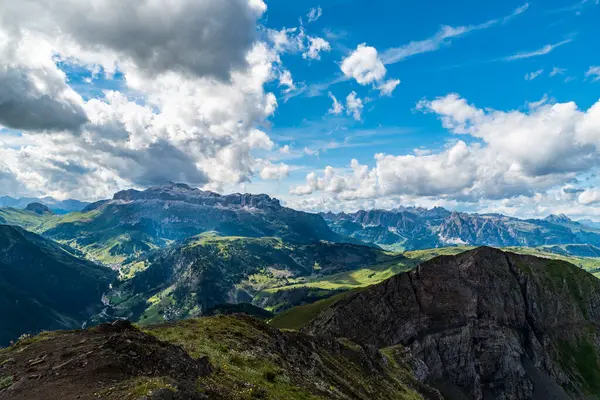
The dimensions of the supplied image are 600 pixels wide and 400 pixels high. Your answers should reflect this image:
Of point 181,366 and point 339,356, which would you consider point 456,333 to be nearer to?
point 339,356

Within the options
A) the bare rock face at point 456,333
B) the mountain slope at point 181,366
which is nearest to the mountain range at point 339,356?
the mountain slope at point 181,366

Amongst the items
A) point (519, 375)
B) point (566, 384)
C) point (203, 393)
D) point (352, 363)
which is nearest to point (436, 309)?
point (519, 375)

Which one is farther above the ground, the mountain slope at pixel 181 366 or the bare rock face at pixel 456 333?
the mountain slope at pixel 181 366

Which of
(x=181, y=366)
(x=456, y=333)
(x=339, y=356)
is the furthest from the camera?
(x=456, y=333)

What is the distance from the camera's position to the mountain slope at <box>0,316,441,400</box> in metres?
27.5

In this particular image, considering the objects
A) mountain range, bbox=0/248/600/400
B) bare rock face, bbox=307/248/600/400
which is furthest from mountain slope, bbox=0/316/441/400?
bare rock face, bbox=307/248/600/400

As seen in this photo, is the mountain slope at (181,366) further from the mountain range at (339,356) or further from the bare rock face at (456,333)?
the bare rock face at (456,333)

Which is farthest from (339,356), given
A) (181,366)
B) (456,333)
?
(456,333)

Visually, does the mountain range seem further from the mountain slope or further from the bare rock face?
the bare rock face

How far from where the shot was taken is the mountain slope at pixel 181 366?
2750 cm

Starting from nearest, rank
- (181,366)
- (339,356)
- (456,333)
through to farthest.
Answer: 1. (181,366)
2. (339,356)
3. (456,333)

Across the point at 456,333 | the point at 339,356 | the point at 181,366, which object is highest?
the point at 181,366

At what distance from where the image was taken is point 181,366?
34.8 meters

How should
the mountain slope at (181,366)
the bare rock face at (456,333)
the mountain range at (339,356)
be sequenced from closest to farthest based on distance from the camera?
the mountain slope at (181,366), the mountain range at (339,356), the bare rock face at (456,333)
